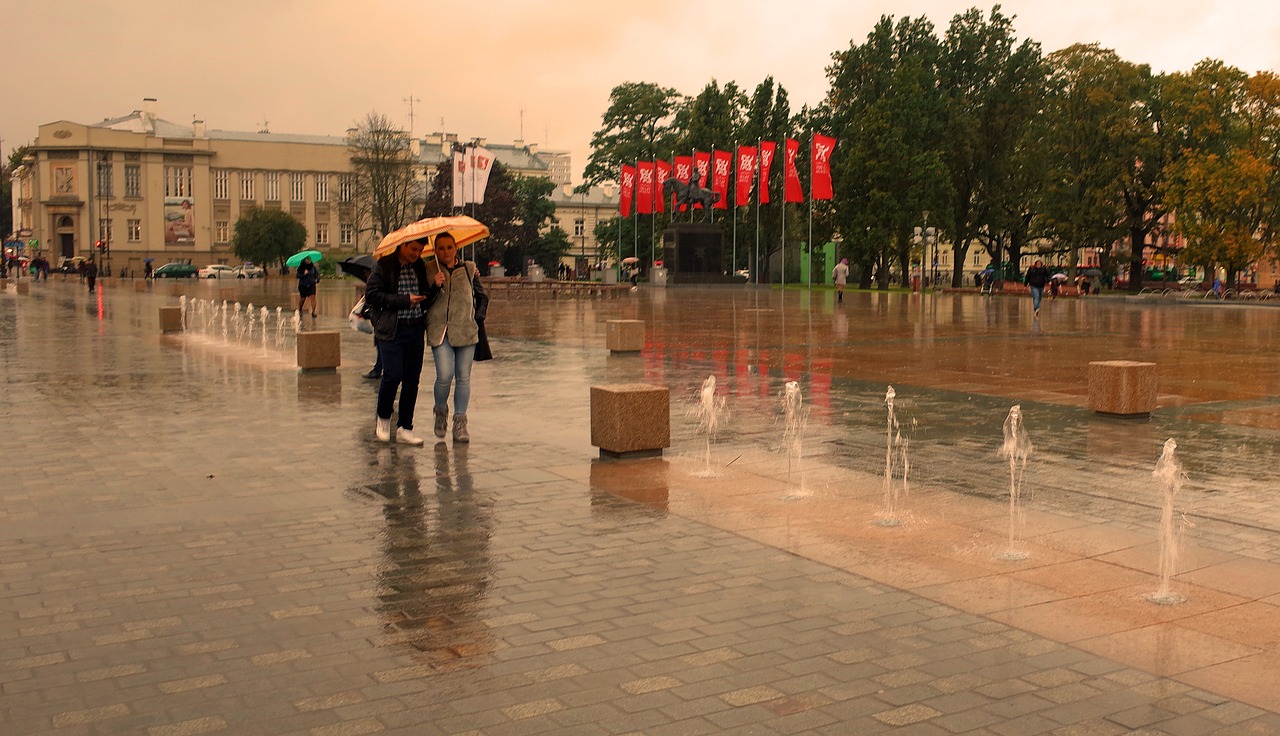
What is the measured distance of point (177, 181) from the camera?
119250mm

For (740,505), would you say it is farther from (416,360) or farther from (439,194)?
(439,194)

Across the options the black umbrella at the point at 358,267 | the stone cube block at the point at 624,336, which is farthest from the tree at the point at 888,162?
the black umbrella at the point at 358,267

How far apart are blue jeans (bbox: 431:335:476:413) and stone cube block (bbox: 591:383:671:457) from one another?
4.15ft

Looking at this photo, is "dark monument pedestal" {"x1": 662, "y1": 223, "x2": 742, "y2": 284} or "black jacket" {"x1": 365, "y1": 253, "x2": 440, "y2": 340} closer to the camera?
"black jacket" {"x1": 365, "y1": 253, "x2": 440, "y2": 340}

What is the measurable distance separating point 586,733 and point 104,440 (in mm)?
7833

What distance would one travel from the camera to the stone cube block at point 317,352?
1681cm

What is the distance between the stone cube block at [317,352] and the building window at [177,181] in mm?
109496

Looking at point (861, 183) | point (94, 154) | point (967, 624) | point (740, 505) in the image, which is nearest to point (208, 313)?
point (740, 505)

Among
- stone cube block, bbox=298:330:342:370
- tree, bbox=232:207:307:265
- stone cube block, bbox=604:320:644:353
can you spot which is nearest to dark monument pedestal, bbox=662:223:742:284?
tree, bbox=232:207:307:265

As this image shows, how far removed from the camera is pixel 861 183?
218ft

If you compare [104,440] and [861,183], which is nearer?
[104,440]

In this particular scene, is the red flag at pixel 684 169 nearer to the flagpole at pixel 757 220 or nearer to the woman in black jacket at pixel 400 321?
the flagpole at pixel 757 220

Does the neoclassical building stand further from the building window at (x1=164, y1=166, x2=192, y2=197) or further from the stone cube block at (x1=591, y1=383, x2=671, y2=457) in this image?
the stone cube block at (x1=591, y1=383, x2=671, y2=457)

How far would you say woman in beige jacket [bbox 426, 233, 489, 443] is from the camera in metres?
10.4
